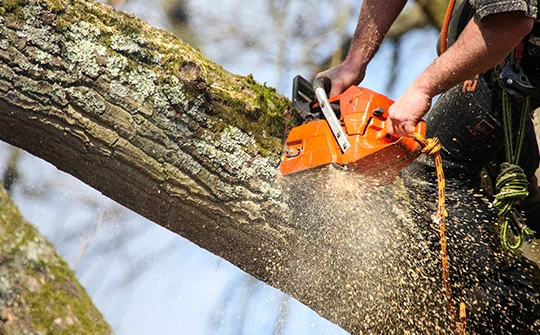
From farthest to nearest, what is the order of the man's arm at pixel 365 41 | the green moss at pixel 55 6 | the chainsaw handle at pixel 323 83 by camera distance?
the man's arm at pixel 365 41
the chainsaw handle at pixel 323 83
the green moss at pixel 55 6

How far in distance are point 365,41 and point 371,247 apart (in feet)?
3.69

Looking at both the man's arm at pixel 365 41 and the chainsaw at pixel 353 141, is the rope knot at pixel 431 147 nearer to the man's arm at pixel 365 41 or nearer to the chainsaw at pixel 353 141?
the chainsaw at pixel 353 141

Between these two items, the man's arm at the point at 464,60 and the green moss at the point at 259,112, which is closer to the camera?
the man's arm at the point at 464,60

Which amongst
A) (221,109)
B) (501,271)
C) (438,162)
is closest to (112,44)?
(221,109)

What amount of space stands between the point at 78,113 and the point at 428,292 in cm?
172

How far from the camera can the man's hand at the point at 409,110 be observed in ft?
6.44

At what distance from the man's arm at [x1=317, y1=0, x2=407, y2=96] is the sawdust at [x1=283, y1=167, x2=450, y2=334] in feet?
1.93

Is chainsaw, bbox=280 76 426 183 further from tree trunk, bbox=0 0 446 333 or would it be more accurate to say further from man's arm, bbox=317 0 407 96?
man's arm, bbox=317 0 407 96

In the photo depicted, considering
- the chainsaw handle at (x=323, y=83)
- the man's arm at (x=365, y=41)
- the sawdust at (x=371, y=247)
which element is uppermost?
the man's arm at (x=365, y=41)

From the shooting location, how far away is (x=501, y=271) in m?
2.27

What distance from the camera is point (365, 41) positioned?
2.54m

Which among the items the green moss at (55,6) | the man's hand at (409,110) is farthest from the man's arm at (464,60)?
the green moss at (55,6)

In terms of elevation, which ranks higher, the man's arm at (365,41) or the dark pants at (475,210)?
the man's arm at (365,41)

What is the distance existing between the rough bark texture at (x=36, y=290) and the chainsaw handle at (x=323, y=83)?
1.54 meters
